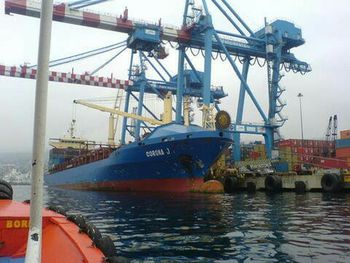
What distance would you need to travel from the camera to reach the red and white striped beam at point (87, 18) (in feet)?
103

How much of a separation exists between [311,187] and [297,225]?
19.0 meters

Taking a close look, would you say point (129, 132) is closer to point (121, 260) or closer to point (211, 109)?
point (211, 109)

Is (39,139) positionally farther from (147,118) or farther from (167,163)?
(147,118)

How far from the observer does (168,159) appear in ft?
90.0

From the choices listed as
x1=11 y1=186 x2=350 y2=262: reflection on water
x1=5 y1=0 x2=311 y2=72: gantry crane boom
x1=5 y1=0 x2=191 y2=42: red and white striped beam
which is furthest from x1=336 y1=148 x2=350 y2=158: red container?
x1=11 y1=186 x2=350 y2=262: reflection on water

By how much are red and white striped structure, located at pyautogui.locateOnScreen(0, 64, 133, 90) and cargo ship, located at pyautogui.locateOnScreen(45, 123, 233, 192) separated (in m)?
9.69

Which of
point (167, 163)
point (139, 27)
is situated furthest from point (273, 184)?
point (139, 27)

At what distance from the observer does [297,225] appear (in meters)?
11.4

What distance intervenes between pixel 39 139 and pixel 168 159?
24481 millimetres

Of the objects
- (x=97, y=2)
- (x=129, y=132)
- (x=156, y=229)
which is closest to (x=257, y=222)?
(x=156, y=229)

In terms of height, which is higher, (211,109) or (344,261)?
(211,109)

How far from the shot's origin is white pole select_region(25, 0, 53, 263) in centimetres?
303

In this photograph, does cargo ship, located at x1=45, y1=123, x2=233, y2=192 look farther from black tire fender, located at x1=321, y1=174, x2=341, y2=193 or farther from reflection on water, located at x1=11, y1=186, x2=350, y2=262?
reflection on water, located at x1=11, y1=186, x2=350, y2=262

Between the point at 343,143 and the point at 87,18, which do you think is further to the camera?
the point at 343,143
